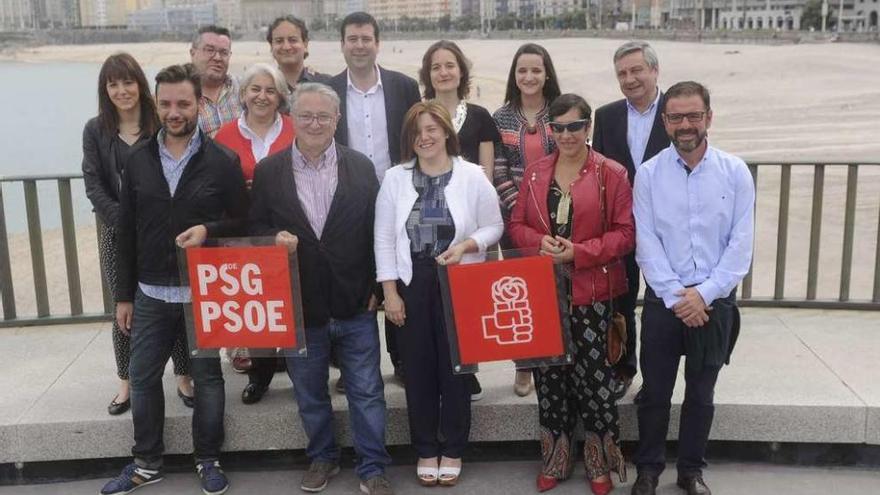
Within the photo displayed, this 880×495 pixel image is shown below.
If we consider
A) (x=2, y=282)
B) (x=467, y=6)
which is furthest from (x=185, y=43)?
(x=2, y=282)

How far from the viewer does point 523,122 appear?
4.80 metres

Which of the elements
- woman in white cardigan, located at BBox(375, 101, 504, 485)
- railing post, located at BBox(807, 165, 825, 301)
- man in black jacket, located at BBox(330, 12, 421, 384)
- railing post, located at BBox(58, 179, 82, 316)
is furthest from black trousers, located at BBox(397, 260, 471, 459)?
railing post, located at BBox(807, 165, 825, 301)

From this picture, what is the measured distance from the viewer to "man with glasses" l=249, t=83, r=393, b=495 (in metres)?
4.14

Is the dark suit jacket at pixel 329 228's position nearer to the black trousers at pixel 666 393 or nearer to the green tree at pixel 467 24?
the black trousers at pixel 666 393

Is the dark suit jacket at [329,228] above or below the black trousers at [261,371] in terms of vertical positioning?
above

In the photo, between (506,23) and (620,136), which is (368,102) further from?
(506,23)

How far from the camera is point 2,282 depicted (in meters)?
6.30

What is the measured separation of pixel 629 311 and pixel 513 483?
1.15 meters

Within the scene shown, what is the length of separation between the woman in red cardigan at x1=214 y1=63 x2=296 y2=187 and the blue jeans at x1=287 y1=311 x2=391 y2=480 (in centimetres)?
94

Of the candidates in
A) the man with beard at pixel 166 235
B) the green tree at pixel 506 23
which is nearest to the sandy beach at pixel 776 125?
the man with beard at pixel 166 235

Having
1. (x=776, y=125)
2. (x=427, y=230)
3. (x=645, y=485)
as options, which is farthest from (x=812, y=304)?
(x=776, y=125)

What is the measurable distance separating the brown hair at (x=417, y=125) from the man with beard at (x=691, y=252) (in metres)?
0.89

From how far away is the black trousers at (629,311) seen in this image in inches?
186

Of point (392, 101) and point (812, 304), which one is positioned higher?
point (392, 101)
